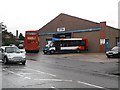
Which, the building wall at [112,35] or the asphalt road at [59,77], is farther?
the building wall at [112,35]

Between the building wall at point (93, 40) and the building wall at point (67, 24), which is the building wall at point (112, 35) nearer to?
the building wall at point (93, 40)

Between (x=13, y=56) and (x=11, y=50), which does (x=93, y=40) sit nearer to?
(x=11, y=50)

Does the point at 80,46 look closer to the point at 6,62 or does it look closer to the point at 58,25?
the point at 58,25

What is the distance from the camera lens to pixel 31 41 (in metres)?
53.2

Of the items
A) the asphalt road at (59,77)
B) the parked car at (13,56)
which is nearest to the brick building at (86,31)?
the parked car at (13,56)

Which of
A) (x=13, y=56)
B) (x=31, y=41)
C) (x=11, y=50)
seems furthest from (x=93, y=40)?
(x=13, y=56)

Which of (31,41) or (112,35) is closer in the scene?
(31,41)

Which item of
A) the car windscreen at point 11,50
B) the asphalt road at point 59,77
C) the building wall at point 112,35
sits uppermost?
the building wall at point 112,35

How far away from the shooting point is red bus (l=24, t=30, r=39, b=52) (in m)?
53.1

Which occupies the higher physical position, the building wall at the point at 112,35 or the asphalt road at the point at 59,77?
the building wall at the point at 112,35

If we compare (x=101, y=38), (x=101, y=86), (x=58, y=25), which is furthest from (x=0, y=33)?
(x=101, y=86)

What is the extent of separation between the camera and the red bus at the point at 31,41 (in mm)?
53062

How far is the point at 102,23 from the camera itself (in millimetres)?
55969


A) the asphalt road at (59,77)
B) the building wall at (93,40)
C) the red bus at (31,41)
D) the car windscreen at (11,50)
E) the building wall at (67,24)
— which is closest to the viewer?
the asphalt road at (59,77)
